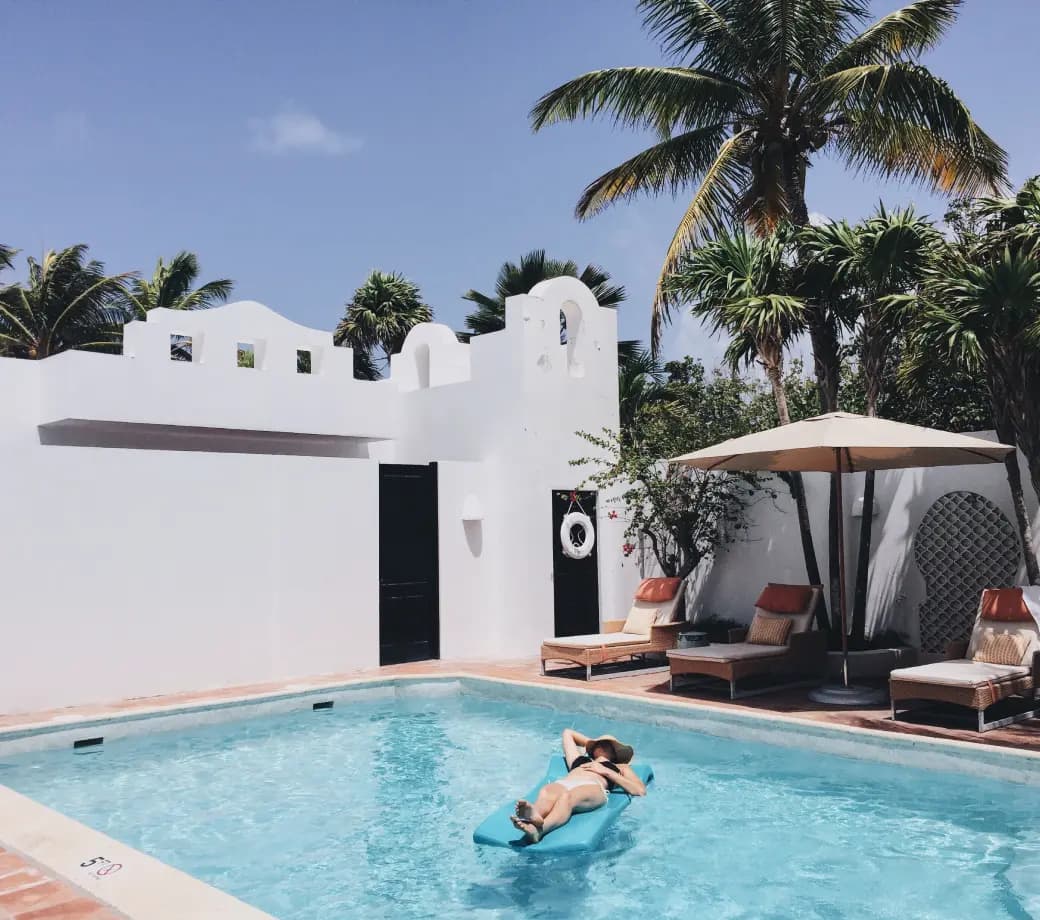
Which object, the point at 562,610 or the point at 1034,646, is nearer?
the point at 1034,646

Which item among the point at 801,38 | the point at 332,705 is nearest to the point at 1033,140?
the point at 801,38

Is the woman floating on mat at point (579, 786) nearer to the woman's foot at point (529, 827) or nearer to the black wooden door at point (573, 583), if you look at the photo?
the woman's foot at point (529, 827)

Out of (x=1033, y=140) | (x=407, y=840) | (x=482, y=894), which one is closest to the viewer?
(x=482, y=894)

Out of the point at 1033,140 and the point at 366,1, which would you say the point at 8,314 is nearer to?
the point at 366,1

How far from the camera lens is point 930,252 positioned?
34.6 feet

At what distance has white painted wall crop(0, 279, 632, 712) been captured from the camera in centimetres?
1037

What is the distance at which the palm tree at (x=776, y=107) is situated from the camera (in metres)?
13.5

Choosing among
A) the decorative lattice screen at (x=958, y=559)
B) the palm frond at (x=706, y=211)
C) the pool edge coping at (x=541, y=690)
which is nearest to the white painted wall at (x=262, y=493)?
the pool edge coping at (x=541, y=690)

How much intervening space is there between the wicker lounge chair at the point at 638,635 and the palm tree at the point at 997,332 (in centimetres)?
407

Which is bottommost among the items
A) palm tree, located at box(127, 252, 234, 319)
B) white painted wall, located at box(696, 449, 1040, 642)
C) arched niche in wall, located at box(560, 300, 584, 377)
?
white painted wall, located at box(696, 449, 1040, 642)

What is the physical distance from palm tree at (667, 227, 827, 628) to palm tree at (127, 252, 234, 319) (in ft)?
74.7

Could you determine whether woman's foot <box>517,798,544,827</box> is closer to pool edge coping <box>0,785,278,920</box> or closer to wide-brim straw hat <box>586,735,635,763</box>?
wide-brim straw hat <box>586,735,635,763</box>

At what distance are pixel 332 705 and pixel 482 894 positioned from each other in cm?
582

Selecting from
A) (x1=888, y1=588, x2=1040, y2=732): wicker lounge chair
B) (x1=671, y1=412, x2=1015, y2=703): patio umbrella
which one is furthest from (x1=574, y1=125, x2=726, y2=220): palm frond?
(x1=888, y1=588, x2=1040, y2=732): wicker lounge chair
